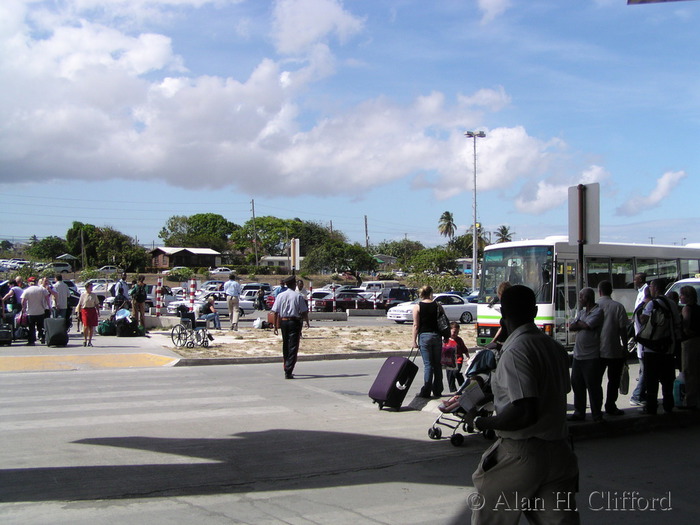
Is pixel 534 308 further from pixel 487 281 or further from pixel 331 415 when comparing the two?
pixel 487 281

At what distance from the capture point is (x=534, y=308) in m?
3.88

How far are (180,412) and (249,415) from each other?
1.01 meters

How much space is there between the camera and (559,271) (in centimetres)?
1689

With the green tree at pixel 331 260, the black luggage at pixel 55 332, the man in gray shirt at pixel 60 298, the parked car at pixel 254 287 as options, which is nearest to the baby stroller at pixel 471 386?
the black luggage at pixel 55 332

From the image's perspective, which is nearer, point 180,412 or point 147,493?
point 147,493

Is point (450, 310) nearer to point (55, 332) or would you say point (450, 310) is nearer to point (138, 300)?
point (138, 300)

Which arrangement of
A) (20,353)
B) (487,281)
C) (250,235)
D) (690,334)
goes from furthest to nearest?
(250,235)
(487,281)
(20,353)
(690,334)

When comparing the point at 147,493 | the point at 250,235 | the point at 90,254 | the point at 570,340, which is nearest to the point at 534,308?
the point at 147,493

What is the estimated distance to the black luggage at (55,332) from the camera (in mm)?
16547

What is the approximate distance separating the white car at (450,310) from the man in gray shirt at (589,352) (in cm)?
2246

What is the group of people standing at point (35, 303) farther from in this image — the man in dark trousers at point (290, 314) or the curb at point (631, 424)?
the curb at point (631, 424)

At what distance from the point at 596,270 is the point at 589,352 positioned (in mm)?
10264

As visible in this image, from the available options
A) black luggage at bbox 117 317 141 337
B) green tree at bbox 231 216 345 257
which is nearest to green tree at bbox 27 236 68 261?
green tree at bbox 231 216 345 257

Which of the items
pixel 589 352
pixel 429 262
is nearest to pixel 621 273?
pixel 589 352
